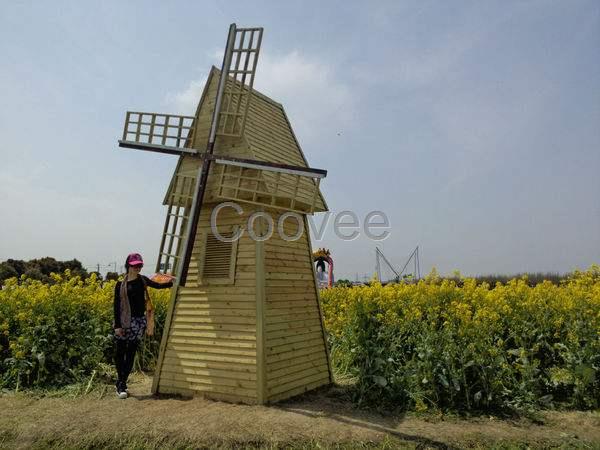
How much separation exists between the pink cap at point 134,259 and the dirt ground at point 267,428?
2.29m

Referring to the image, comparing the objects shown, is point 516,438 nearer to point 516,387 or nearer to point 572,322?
point 516,387

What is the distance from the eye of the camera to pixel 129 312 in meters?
7.52

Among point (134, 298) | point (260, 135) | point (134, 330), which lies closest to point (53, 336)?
point (134, 330)

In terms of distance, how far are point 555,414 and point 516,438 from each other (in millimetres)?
1303

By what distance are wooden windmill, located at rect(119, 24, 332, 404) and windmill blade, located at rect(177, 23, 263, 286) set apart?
19 mm

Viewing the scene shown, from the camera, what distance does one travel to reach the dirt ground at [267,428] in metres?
5.71

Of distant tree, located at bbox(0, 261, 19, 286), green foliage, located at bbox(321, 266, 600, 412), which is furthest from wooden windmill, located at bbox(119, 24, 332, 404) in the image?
distant tree, located at bbox(0, 261, 19, 286)

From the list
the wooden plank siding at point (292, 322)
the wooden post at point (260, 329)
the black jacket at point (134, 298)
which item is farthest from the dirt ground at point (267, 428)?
the black jacket at point (134, 298)

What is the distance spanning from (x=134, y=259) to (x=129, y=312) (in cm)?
90

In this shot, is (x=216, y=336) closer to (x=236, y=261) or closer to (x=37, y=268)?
(x=236, y=261)

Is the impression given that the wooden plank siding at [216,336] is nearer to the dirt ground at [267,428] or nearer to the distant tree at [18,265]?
the dirt ground at [267,428]

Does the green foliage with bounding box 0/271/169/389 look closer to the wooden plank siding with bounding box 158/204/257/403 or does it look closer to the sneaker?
the sneaker

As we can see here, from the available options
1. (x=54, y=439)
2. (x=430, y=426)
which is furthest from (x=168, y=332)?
(x=430, y=426)

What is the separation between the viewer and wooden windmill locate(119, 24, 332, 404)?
283 inches
